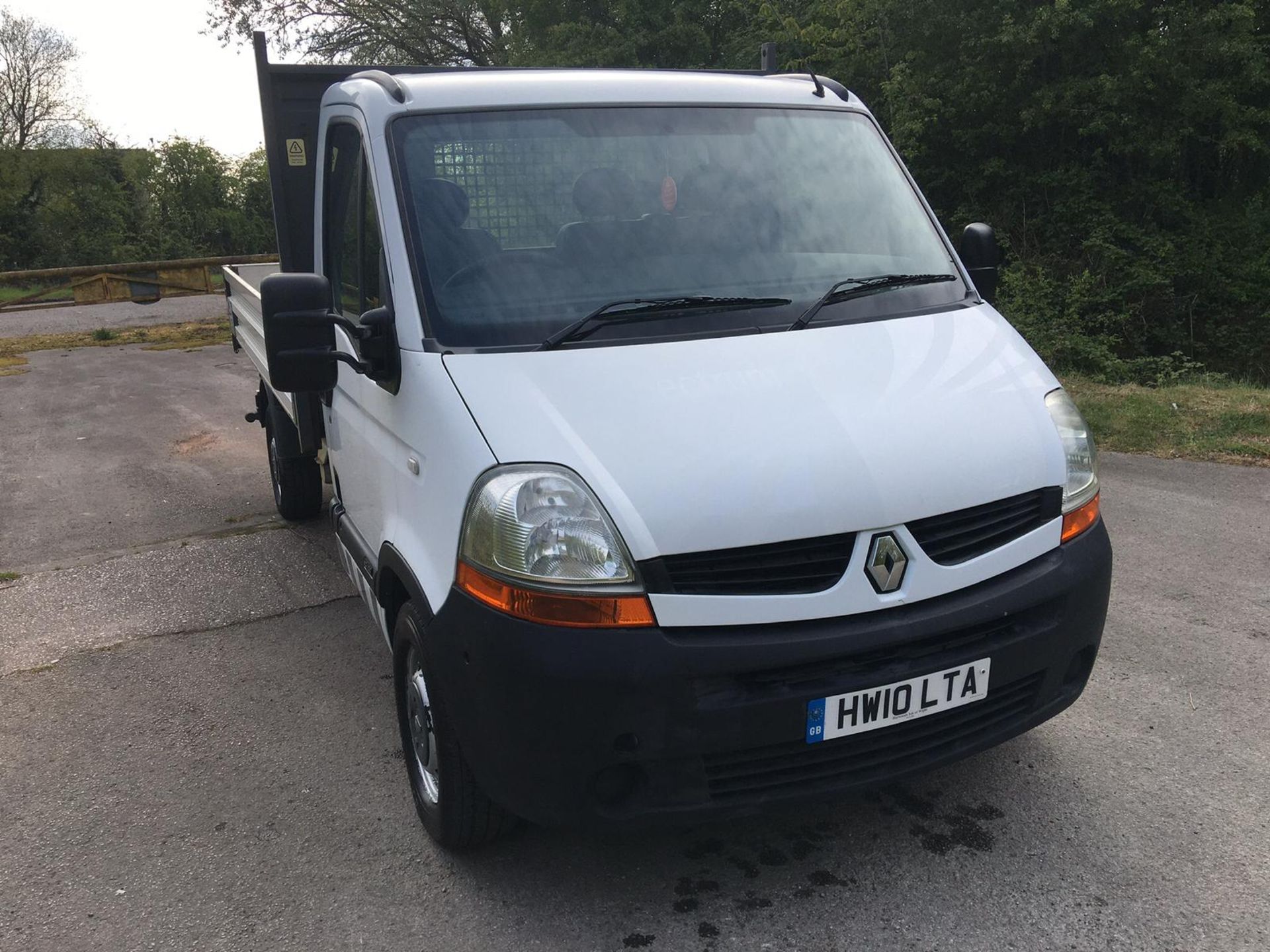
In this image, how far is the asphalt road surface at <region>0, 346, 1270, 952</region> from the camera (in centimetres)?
270

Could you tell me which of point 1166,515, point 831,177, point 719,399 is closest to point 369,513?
point 719,399

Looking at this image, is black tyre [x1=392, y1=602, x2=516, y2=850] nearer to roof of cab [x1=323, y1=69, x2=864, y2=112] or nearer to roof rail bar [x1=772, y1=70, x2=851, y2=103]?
roof of cab [x1=323, y1=69, x2=864, y2=112]

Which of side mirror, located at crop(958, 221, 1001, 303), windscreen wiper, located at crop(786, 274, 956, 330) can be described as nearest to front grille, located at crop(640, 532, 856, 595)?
windscreen wiper, located at crop(786, 274, 956, 330)

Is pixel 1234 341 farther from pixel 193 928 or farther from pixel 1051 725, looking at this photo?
pixel 193 928

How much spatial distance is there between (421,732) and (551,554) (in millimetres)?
950

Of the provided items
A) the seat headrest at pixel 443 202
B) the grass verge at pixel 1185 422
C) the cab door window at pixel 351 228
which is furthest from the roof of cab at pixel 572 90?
the grass verge at pixel 1185 422

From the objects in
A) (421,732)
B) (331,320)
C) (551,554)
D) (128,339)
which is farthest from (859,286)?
(128,339)

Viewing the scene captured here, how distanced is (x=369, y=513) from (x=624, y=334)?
119 centimetres

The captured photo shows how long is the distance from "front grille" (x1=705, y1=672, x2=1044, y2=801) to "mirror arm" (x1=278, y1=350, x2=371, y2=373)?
4.95ft

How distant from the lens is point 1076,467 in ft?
9.57

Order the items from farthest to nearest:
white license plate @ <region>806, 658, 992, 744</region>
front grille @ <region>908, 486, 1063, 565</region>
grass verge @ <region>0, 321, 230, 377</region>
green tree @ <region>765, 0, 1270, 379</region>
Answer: grass verge @ <region>0, 321, 230, 377</region> < green tree @ <region>765, 0, 1270, 379</region> < front grille @ <region>908, 486, 1063, 565</region> < white license plate @ <region>806, 658, 992, 744</region>

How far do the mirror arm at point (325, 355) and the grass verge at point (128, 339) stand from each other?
1457 cm

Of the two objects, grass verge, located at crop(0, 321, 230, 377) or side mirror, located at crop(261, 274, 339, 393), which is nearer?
side mirror, located at crop(261, 274, 339, 393)

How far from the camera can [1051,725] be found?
3.58 meters
